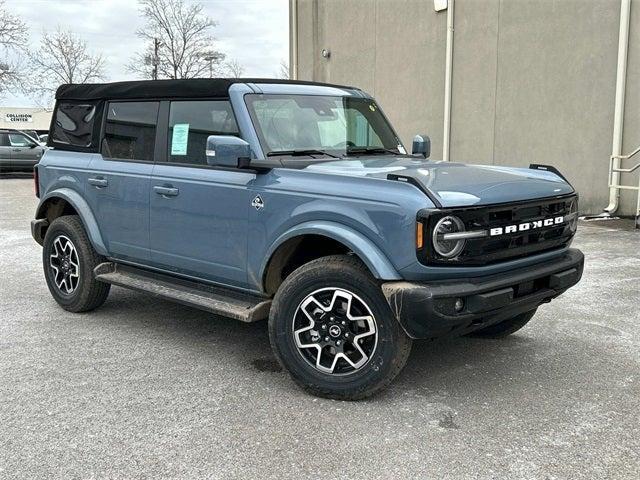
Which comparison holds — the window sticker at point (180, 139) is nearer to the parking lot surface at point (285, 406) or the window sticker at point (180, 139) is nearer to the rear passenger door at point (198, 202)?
the rear passenger door at point (198, 202)

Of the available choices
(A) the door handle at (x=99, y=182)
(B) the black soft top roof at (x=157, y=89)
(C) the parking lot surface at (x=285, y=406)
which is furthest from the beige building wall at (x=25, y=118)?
(C) the parking lot surface at (x=285, y=406)

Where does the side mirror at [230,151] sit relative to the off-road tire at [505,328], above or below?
above

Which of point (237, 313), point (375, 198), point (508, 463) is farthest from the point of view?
point (237, 313)

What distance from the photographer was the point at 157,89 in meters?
Result: 4.93

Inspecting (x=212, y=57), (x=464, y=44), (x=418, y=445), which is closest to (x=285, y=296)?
(x=418, y=445)

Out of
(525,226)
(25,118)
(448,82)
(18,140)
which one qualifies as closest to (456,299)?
(525,226)

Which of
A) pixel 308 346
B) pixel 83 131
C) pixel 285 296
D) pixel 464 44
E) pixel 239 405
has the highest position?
pixel 464 44

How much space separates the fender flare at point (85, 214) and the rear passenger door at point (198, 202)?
2.31 feet

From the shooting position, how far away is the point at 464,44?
509 inches

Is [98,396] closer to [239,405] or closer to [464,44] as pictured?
[239,405]

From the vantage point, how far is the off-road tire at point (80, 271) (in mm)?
5383

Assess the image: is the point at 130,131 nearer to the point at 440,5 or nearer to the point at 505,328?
the point at 505,328

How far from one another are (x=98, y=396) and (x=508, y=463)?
92.4 inches

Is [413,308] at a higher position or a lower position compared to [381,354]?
higher
